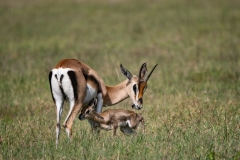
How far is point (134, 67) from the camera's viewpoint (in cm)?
1237

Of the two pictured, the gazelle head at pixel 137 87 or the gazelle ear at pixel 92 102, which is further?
the gazelle head at pixel 137 87

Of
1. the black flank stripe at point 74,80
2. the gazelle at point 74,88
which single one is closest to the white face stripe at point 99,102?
the gazelle at point 74,88

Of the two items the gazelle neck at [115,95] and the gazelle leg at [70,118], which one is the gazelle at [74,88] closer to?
the gazelle leg at [70,118]

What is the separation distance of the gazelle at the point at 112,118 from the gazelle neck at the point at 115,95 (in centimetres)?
48

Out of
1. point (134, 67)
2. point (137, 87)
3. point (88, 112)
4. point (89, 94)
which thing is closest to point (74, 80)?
point (89, 94)

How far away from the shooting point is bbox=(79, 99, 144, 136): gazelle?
7.02 meters

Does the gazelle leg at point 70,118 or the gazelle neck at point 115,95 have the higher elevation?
the gazelle neck at point 115,95

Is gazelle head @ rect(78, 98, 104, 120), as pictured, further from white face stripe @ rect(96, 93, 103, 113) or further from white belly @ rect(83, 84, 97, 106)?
white face stripe @ rect(96, 93, 103, 113)

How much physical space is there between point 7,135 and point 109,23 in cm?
1323

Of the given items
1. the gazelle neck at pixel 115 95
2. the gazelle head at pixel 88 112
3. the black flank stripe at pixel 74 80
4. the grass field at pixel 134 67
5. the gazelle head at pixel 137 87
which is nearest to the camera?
the grass field at pixel 134 67

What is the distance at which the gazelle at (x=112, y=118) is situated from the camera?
7.02m

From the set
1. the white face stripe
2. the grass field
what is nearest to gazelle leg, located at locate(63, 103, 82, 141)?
the grass field

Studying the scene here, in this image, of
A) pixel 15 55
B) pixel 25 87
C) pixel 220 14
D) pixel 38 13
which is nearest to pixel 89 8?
pixel 38 13

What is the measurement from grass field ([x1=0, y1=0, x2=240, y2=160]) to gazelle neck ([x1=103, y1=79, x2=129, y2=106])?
450 mm
